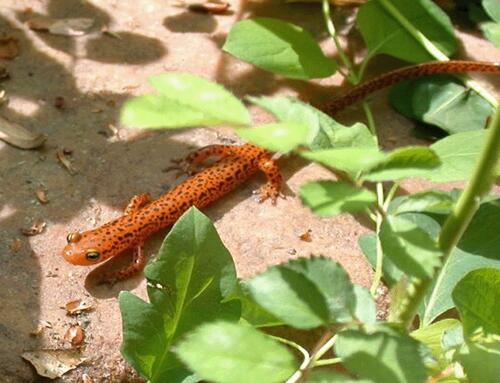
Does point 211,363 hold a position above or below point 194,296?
above

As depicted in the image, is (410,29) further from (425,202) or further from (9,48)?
(425,202)

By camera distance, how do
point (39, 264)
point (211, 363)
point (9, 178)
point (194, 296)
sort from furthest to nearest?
point (9, 178)
point (39, 264)
point (194, 296)
point (211, 363)

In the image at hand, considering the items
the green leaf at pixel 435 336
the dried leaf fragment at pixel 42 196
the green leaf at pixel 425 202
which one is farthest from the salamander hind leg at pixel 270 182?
the green leaf at pixel 425 202

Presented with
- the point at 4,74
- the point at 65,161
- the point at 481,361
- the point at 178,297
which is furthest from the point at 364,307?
the point at 4,74

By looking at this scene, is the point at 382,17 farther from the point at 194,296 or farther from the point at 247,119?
the point at 247,119

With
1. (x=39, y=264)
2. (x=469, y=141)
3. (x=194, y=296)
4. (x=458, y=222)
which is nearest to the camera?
(x=458, y=222)

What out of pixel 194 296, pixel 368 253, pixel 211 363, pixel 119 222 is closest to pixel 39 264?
pixel 119 222

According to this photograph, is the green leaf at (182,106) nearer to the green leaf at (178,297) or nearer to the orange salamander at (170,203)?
the green leaf at (178,297)
